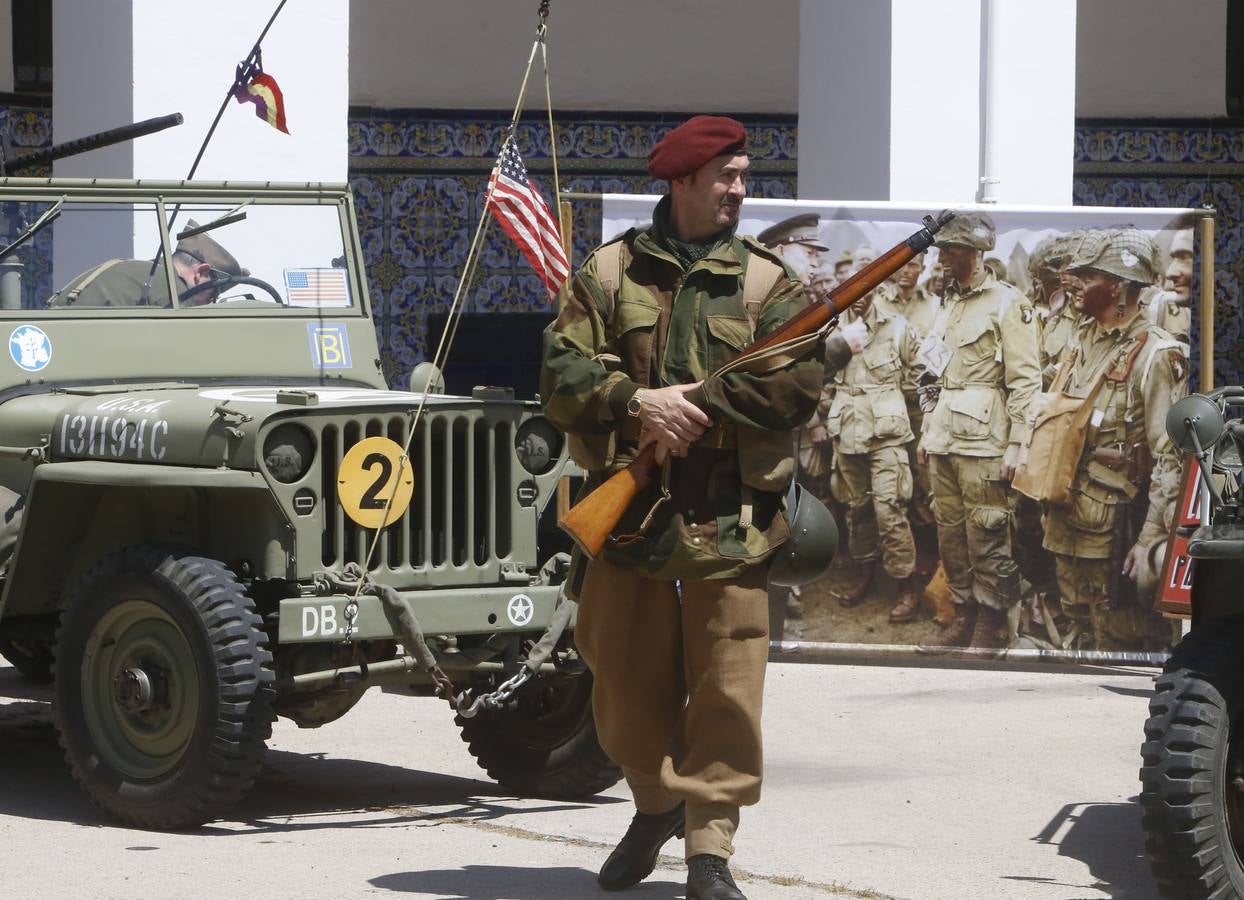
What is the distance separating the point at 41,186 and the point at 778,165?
684 centimetres

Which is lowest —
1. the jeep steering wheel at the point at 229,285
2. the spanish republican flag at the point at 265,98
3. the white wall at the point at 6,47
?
the jeep steering wheel at the point at 229,285

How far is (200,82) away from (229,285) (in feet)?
8.49

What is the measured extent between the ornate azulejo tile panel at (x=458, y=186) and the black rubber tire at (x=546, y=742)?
6.63 meters

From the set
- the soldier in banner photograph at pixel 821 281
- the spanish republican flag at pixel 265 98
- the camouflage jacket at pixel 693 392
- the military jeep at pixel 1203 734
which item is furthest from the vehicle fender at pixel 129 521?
the soldier in banner photograph at pixel 821 281

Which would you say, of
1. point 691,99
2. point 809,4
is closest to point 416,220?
point 691,99

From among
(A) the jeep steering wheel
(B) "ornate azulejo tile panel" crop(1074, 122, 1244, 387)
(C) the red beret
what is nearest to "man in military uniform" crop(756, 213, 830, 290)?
(A) the jeep steering wheel

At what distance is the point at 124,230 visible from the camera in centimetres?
719

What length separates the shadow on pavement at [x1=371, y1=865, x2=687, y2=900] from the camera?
17.1 feet

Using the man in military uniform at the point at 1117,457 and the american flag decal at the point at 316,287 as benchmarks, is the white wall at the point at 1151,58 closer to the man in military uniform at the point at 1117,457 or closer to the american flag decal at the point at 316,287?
the man in military uniform at the point at 1117,457

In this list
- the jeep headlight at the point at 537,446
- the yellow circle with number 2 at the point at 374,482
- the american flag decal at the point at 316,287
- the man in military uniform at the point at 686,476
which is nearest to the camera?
the man in military uniform at the point at 686,476

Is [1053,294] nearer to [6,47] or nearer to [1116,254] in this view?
[1116,254]

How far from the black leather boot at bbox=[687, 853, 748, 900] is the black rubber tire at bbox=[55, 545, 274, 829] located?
1.46m

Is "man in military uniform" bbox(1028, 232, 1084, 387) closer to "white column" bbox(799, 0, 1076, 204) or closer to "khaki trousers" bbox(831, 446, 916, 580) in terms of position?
"white column" bbox(799, 0, 1076, 204)

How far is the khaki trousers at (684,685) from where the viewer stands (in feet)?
16.3
